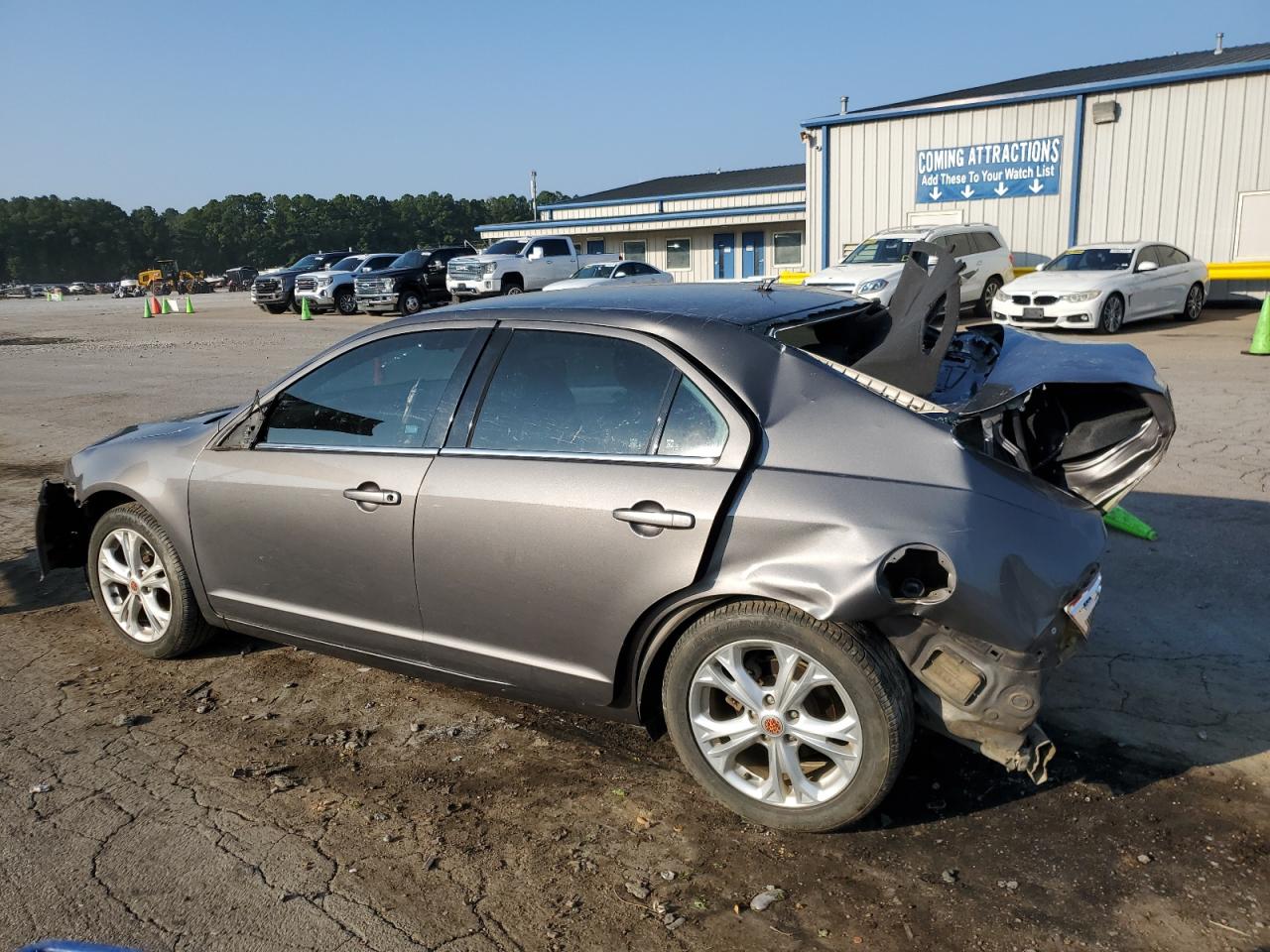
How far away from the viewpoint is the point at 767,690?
10.2 feet

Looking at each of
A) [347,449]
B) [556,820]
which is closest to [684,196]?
[347,449]

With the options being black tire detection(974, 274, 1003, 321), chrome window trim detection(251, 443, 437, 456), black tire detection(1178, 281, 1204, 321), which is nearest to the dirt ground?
chrome window trim detection(251, 443, 437, 456)

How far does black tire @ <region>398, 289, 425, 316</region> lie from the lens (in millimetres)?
28531

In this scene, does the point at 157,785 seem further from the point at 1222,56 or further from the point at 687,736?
the point at 1222,56

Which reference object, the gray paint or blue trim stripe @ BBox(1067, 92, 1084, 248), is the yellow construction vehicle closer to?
blue trim stripe @ BBox(1067, 92, 1084, 248)

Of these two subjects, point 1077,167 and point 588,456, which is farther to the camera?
point 1077,167

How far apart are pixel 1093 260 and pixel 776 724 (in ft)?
57.8

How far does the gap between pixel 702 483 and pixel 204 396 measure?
37.6 feet

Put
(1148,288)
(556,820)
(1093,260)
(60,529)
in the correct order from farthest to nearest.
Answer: (1093,260) → (1148,288) → (60,529) → (556,820)

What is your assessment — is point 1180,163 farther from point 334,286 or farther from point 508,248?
point 334,286

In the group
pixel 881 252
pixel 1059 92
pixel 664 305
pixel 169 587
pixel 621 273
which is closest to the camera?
pixel 664 305

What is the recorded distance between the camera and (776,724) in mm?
3096

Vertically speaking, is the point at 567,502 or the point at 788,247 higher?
the point at 567,502

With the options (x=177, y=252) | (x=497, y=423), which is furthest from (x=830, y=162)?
(x=177, y=252)
